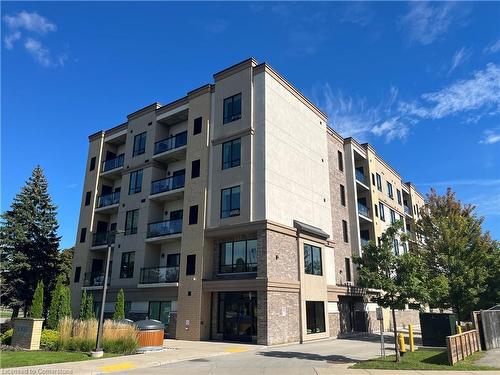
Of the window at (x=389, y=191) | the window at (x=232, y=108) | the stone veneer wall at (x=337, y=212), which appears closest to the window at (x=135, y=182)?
the window at (x=232, y=108)

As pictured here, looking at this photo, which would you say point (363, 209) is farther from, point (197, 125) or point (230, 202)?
point (197, 125)

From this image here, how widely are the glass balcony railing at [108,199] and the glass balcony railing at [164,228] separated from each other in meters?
5.91

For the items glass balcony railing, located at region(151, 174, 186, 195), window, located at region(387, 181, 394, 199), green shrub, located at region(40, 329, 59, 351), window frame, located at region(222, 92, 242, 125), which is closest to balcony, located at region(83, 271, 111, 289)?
glass balcony railing, located at region(151, 174, 186, 195)

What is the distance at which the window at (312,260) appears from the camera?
88.7 ft

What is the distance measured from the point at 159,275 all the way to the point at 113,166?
1303 centimetres

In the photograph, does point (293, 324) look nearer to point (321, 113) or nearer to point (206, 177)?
point (206, 177)

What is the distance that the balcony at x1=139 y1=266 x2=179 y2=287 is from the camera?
90.1 feet

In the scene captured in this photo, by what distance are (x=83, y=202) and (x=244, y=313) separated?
842 inches

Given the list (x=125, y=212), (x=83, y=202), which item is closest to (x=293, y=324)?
(x=125, y=212)

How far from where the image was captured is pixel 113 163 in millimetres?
36312

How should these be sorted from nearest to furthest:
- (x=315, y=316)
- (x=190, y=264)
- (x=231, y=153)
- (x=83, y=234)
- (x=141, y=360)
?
1. (x=141, y=360)
2. (x=190, y=264)
3. (x=315, y=316)
4. (x=231, y=153)
5. (x=83, y=234)

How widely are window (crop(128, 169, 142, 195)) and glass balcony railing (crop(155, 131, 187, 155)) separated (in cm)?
274

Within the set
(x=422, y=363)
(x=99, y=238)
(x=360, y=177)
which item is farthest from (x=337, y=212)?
(x=99, y=238)

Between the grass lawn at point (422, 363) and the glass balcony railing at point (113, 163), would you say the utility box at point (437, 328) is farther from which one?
the glass balcony railing at point (113, 163)
